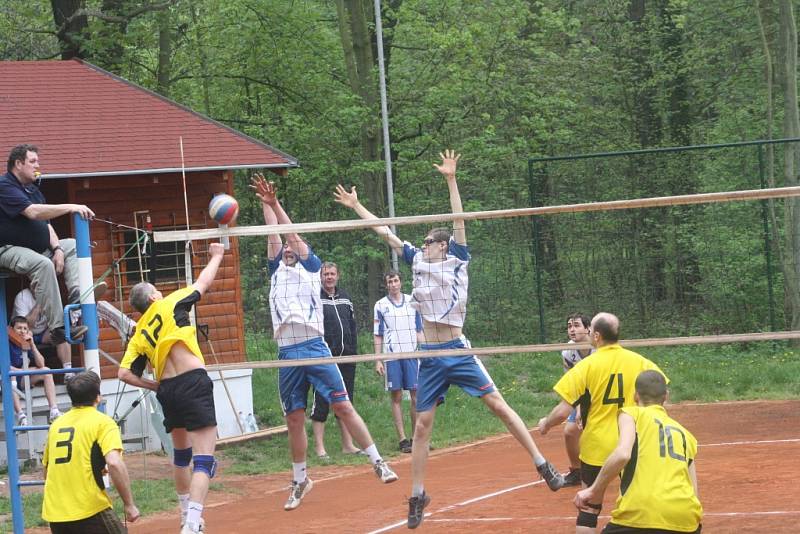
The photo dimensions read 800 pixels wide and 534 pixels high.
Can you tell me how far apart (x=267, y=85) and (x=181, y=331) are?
50.0ft

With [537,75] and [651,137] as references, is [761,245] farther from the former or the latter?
[651,137]

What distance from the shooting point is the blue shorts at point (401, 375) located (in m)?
13.9

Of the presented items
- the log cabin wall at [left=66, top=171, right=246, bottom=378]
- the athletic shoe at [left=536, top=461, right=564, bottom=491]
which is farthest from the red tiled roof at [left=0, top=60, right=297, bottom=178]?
the athletic shoe at [left=536, top=461, right=564, bottom=491]

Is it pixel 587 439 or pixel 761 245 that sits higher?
pixel 761 245

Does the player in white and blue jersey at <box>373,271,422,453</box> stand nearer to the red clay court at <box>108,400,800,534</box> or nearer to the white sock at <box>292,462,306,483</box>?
the red clay court at <box>108,400,800,534</box>

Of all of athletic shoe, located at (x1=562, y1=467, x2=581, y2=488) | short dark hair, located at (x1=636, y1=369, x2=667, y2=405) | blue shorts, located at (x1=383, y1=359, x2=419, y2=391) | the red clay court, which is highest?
short dark hair, located at (x1=636, y1=369, x2=667, y2=405)

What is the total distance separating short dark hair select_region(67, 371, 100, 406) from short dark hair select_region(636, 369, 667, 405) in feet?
11.7

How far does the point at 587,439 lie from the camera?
318 inches

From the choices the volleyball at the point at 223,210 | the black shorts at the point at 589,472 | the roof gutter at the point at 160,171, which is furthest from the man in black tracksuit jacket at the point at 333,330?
the black shorts at the point at 589,472

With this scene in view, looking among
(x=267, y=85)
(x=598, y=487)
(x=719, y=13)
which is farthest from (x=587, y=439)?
(x=719, y=13)

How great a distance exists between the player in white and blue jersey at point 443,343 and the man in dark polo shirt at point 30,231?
275cm

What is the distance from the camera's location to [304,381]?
10344 mm

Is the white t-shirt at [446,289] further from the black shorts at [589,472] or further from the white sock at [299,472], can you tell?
the white sock at [299,472]

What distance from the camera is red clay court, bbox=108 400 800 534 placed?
9.74 m
